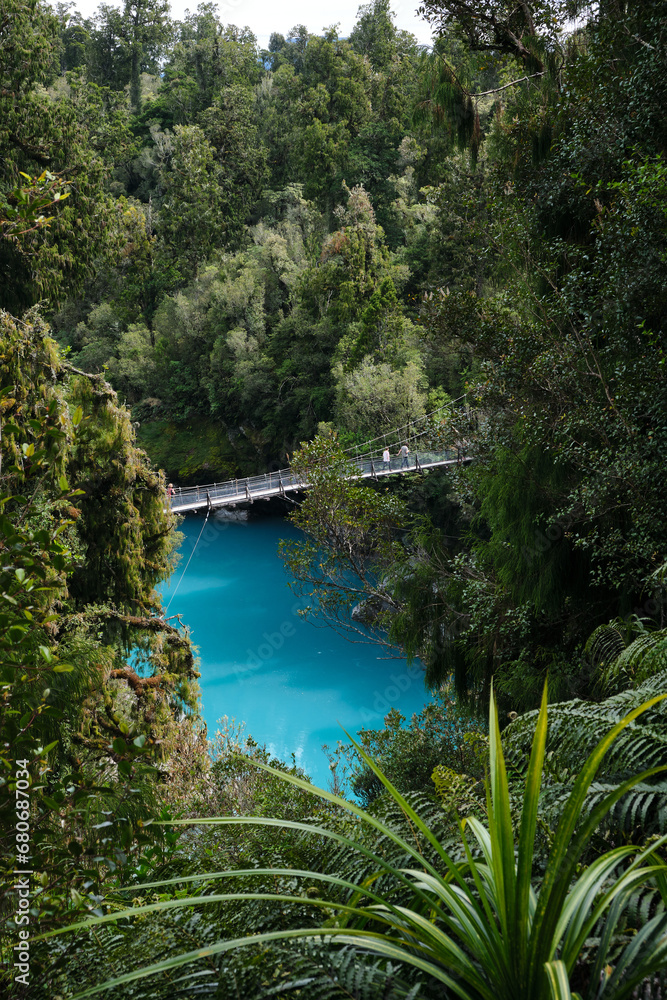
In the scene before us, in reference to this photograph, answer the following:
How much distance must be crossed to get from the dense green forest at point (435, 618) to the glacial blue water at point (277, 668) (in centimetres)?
282

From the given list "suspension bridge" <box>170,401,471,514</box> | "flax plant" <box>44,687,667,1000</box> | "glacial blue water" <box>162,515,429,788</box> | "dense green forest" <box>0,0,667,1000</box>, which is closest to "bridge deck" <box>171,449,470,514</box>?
"suspension bridge" <box>170,401,471,514</box>

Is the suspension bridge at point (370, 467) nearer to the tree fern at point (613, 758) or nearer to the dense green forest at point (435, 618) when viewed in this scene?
the dense green forest at point (435, 618)

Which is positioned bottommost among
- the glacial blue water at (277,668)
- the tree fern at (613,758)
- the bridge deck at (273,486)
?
the tree fern at (613,758)

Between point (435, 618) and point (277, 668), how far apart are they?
6.16 m

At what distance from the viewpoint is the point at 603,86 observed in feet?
9.16

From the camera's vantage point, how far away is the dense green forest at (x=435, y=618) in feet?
2.51

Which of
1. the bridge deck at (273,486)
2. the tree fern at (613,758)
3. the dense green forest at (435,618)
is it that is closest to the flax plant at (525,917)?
the dense green forest at (435,618)

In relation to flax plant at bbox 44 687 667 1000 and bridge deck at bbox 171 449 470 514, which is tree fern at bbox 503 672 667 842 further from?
bridge deck at bbox 171 449 470 514

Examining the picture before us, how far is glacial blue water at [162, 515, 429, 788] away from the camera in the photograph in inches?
331

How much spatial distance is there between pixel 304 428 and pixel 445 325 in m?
10.3

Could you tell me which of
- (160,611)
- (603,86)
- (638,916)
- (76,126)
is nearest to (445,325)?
(603,86)

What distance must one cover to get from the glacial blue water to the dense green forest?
9.24ft

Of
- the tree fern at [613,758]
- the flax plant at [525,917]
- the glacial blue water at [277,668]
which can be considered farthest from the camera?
the glacial blue water at [277,668]

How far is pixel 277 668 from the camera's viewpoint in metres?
9.81
